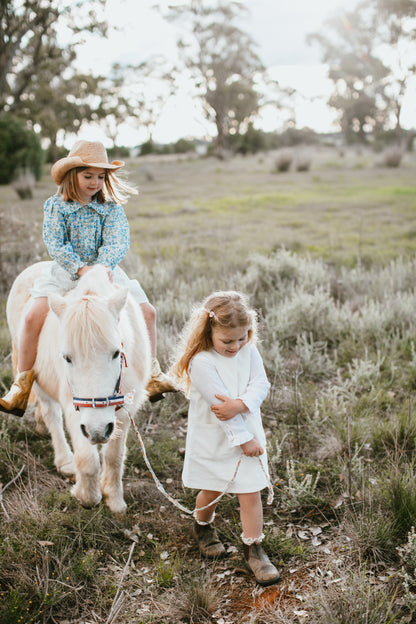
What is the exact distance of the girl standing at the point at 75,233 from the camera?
2.91 meters

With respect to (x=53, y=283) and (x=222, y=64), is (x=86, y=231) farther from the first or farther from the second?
(x=222, y=64)

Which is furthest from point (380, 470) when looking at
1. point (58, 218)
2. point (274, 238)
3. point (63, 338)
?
point (274, 238)

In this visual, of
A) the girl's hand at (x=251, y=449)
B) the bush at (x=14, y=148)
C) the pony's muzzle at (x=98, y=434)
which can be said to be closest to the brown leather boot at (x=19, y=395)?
the pony's muzzle at (x=98, y=434)

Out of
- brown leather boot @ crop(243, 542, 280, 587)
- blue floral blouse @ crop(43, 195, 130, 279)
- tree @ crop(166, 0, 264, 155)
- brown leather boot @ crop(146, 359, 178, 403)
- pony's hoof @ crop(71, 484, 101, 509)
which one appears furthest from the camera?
tree @ crop(166, 0, 264, 155)

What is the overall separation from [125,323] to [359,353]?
2929 millimetres

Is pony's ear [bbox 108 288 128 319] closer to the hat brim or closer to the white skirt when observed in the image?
the white skirt

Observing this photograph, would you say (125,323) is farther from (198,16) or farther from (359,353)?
(198,16)

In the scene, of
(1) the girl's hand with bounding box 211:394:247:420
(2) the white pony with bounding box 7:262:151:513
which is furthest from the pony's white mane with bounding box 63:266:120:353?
(1) the girl's hand with bounding box 211:394:247:420

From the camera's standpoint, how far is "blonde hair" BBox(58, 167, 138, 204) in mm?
3021

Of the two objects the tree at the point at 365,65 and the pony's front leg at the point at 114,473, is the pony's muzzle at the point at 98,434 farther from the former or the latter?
the tree at the point at 365,65

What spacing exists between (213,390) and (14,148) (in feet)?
64.3

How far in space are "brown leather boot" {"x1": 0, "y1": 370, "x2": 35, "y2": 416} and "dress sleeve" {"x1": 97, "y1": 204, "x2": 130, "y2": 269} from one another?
976 mm

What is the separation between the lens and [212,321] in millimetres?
2414

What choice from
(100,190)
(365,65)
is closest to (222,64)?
(365,65)
